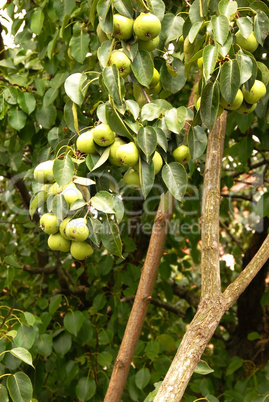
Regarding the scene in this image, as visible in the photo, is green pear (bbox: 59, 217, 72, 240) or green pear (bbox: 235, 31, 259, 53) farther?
green pear (bbox: 235, 31, 259, 53)

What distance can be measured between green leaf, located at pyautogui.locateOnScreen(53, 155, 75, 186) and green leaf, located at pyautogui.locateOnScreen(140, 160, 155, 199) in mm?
147

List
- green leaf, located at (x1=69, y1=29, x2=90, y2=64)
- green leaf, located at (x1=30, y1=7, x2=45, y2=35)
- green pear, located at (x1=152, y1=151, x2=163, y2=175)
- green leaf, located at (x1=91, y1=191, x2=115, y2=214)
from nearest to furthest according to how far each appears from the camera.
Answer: green leaf, located at (x1=91, y1=191, x2=115, y2=214) < green pear, located at (x1=152, y1=151, x2=163, y2=175) < green leaf, located at (x1=69, y1=29, x2=90, y2=64) < green leaf, located at (x1=30, y1=7, x2=45, y2=35)

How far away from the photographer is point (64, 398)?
2.60 meters

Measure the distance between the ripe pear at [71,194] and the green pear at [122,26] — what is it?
0.37 meters

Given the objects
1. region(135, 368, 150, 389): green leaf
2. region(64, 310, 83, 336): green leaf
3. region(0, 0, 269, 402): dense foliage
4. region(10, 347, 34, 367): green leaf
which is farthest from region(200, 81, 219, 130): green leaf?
region(135, 368, 150, 389): green leaf

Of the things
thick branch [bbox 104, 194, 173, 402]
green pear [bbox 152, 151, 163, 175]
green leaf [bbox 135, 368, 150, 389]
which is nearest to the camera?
green pear [bbox 152, 151, 163, 175]

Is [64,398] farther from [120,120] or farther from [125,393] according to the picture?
[120,120]

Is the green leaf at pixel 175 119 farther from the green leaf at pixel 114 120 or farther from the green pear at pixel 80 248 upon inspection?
the green pear at pixel 80 248

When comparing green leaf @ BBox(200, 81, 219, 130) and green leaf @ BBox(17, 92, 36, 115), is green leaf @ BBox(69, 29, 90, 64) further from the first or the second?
green leaf @ BBox(200, 81, 219, 130)

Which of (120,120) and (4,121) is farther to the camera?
(4,121)

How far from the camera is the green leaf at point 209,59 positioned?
108 centimetres

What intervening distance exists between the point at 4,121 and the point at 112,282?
111cm

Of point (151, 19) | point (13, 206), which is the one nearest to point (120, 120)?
point (151, 19)

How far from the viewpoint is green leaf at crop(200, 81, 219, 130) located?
114 cm
